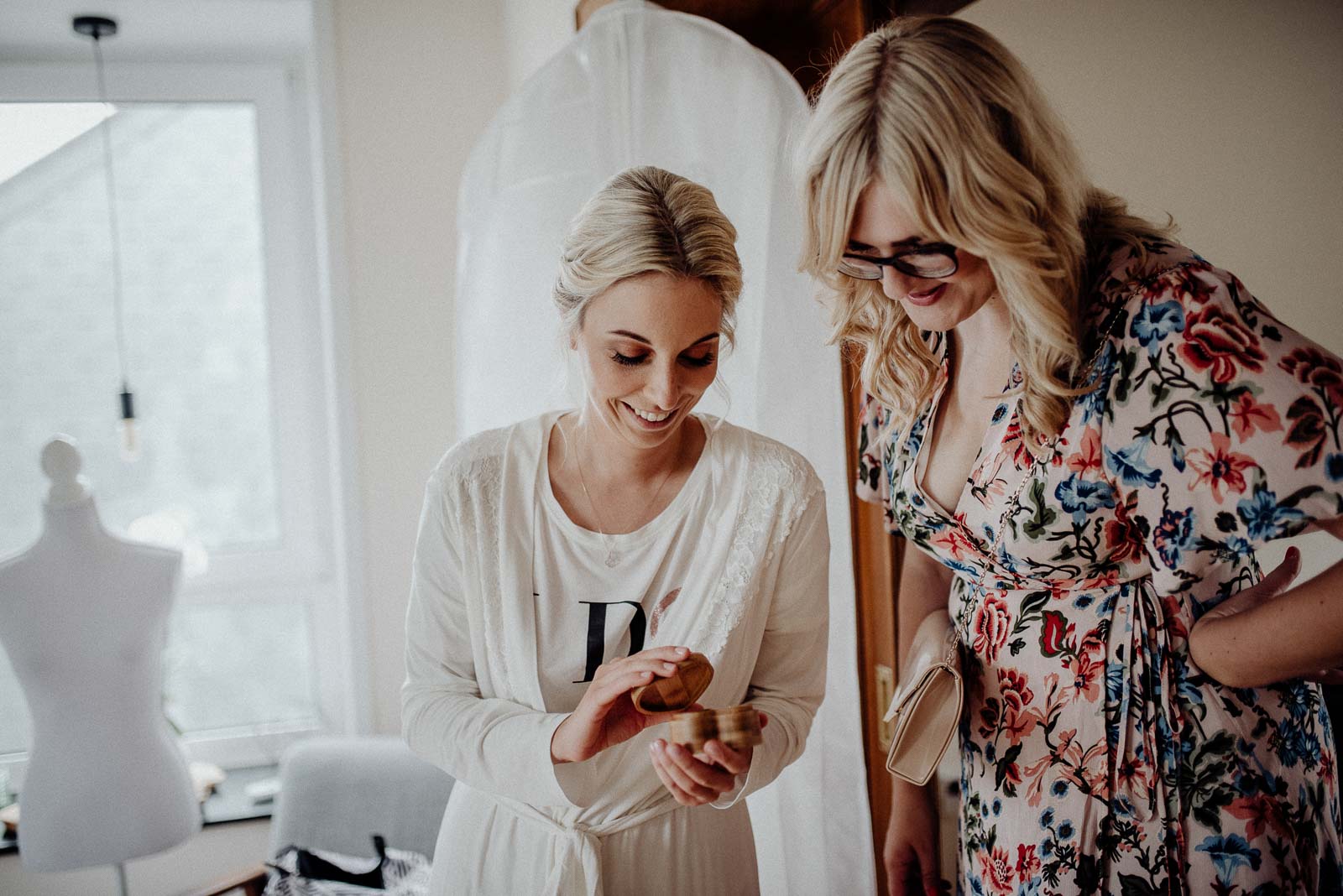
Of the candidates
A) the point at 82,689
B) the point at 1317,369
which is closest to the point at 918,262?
the point at 1317,369

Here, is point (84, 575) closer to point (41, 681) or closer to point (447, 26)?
point (41, 681)

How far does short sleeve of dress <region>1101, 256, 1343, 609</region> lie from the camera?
2.80 feet

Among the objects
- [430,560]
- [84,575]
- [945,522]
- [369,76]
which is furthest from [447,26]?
[945,522]

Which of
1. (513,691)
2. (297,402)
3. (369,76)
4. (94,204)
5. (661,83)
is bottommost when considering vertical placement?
(513,691)

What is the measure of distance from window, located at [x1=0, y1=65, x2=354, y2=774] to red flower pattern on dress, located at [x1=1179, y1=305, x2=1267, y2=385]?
266cm

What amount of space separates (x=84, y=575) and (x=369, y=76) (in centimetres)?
166

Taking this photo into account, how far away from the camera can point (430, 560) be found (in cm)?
124

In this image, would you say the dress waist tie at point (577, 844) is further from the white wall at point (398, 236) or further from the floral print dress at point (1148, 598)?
the white wall at point (398, 236)

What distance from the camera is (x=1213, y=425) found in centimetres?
90

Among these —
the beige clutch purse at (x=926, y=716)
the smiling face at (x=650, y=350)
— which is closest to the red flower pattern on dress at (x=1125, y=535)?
the beige clutch purse at (x=926, y=716)

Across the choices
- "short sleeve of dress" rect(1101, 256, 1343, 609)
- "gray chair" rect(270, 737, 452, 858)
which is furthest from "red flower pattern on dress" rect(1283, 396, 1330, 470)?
"gray chair" rect(270, 737, 452, 858)

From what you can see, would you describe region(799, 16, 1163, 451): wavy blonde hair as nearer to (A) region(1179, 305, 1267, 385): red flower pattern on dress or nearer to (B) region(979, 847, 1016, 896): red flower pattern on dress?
(A) region(1179, 305, 1267, 385): red flower pattern on dress

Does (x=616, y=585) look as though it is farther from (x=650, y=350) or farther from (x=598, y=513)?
(x=650, y=350)

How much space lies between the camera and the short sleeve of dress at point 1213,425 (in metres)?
0.85
